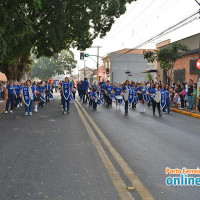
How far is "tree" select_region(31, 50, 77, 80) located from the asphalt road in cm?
7797

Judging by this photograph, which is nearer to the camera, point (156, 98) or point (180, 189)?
point (180, 189)

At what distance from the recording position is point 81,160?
5.59 m

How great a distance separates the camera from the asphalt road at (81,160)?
402 cm

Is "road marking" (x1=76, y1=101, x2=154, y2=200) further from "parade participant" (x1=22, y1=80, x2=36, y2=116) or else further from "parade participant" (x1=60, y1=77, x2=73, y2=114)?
"parade participant" (x1=22, y1=80, x2=36, y2=116)

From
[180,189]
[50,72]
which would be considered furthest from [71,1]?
[50,72]

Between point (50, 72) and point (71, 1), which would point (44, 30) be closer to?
point (71, 1)

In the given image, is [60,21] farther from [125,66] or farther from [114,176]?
[125,66]

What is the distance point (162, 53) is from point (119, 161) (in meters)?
16.7

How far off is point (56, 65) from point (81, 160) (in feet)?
272

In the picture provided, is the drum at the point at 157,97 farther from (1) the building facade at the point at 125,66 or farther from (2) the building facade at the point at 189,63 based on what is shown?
(1) the building facade at the point at 125,66

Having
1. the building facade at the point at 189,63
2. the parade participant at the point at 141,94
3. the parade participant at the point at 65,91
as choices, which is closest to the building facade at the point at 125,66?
the building facade at the point at 189,63

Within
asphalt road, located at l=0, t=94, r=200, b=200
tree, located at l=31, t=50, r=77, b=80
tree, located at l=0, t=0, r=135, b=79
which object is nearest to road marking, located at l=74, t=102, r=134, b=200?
asphalt road, located at l=0, t=94, r=200, b=200

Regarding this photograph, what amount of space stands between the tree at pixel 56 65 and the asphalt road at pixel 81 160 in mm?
77967

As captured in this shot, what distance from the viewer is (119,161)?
553 cm
